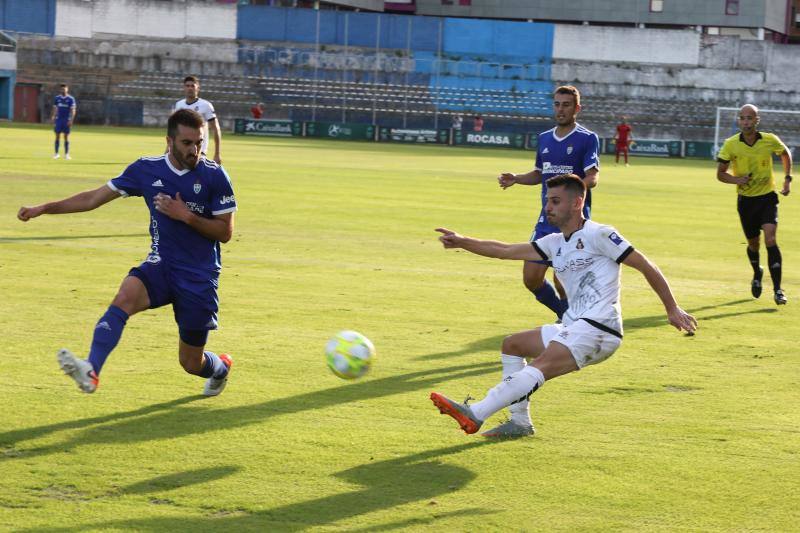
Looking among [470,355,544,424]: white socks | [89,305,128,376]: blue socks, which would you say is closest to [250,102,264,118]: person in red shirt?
[89,305,128,376]: blue socks

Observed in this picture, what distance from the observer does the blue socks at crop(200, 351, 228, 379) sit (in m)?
8.21

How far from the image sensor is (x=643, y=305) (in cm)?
1366

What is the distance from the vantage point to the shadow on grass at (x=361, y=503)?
563 centimetres

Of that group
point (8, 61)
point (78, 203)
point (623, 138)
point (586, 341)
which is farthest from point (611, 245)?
point (8, 61)

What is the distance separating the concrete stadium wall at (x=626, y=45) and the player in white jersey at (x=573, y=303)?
69.5 m

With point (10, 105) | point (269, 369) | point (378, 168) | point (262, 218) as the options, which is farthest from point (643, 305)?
point (10, 105)

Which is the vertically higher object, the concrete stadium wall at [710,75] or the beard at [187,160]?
the concrete stadium wall at [710,75]

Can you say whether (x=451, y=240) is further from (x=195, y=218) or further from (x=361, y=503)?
(x=361, y=503)

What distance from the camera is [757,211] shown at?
1513 cm

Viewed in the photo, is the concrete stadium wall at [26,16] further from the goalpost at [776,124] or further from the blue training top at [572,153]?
the blue training top at [572,153]

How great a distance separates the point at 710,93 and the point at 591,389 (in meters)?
67.2

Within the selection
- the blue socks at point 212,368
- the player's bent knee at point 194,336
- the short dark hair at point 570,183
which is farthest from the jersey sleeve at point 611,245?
the blue socks at point 212,368

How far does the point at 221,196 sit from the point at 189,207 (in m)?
0.23

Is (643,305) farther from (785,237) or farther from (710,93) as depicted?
(710,93)
